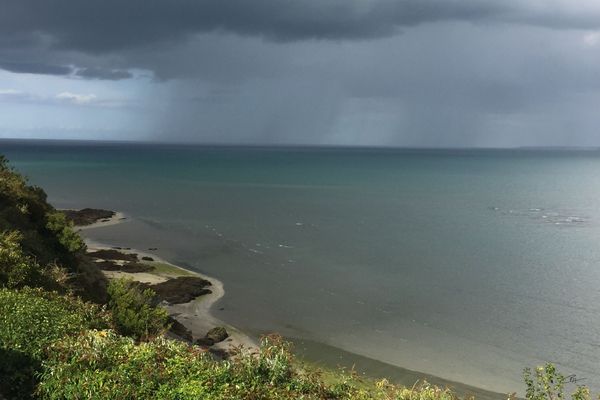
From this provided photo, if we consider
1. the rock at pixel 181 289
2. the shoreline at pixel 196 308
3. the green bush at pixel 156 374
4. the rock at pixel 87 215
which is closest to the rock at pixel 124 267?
the shoreline at pixel 196 308

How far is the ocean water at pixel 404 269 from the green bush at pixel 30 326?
20714 mm

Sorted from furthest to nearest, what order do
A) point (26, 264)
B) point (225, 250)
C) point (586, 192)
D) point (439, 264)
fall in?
point (586, 192)
point (225, 250)
point (439, 264)
point (26, 264)

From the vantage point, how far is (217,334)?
32.5m

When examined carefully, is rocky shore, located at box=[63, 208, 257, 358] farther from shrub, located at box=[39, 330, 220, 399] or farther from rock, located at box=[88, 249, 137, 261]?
shrub, located at box=[39, 330, 220, 399]

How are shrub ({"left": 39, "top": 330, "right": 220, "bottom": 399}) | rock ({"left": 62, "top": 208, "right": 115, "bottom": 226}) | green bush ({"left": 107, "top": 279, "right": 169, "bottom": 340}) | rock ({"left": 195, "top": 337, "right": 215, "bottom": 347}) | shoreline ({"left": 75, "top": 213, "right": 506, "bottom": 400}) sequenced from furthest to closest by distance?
1. rock ({"left": 62, "top": 208, "right": 115, "bottom": 226})
2. rock ({"left": 195, "top": 337, "right": 215, "bottom": 347})
3. shoreline ({"left": 75, "top": 213, "right": 506, "bottom": 400})
4. green bush ({"left": 107, "top": 279, "right": 169, "bottom": 340})
5. shrub ({"left": 39, "top": 330, "right": 220, "bottom": 399})

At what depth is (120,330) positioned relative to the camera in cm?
1752

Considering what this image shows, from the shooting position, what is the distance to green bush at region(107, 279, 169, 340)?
18.0 m

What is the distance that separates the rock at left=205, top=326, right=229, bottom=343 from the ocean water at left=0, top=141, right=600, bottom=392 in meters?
3.50

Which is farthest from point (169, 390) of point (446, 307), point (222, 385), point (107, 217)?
point (107, 217)

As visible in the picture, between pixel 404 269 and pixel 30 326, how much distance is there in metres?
44.3

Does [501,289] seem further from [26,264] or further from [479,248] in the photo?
[26,264]

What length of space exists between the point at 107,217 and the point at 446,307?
61.6 meters

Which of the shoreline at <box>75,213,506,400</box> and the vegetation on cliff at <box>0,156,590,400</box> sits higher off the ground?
the vegetation on cliff at <box>0,156,590,400</box>

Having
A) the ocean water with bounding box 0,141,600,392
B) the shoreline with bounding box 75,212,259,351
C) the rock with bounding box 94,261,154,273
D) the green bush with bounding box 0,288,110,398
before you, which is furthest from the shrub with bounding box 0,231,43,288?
the rock with bounding box 94,261,154,273
